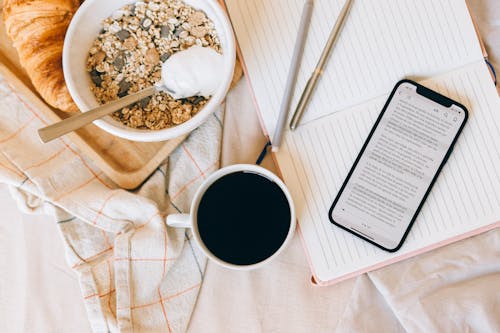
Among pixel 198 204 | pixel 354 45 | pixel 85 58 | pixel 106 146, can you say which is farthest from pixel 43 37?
pixel 354 45

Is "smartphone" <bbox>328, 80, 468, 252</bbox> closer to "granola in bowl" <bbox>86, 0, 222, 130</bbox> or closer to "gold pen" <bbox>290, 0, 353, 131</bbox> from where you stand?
"gold pen" <bbox>290, 0, 353, 131</bbox>

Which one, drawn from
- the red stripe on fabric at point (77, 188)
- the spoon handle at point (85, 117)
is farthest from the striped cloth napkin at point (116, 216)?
the spoon handle at point (85, 117)

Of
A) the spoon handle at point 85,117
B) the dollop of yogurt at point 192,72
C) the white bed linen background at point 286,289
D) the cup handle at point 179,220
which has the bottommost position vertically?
the white bed linen background at point 286,289

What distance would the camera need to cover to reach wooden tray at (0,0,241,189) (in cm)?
65

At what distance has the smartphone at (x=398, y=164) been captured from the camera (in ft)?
2.04

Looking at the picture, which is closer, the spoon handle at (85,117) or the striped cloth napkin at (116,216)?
the spoon handle at (85,117)

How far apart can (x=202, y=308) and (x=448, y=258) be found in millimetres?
320

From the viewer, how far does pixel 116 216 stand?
64cm

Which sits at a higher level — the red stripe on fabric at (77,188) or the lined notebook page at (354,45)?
the lined notebook page at (354,45)

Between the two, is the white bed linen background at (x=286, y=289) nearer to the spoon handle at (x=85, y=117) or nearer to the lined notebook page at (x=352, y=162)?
the lined notebook page at (x=352, y=162)

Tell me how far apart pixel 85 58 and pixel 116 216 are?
7.8 inches

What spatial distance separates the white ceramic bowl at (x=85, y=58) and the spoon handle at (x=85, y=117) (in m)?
0.02

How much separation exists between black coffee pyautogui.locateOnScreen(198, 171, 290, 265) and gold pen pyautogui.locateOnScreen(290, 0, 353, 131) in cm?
10

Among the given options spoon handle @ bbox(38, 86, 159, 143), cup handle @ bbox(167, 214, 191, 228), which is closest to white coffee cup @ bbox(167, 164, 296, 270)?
cup handle @ bbox(167, 214, 191, 228)
